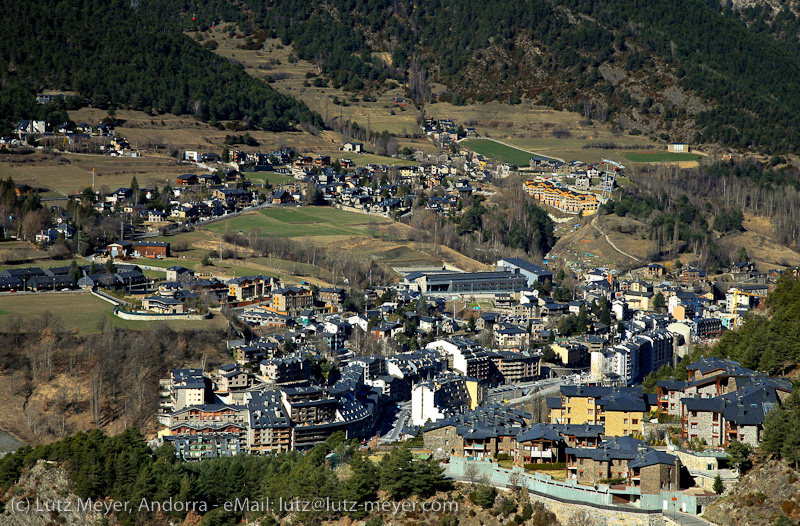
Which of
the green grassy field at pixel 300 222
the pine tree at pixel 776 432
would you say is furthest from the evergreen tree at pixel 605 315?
the pine tree at pixel 776 432

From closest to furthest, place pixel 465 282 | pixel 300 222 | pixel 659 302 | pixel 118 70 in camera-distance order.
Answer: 1. pixel 659 302
2. pixel 465 282
3. pixel 300 222
4. pixel 118 70

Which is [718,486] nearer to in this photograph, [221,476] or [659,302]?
[221,476]

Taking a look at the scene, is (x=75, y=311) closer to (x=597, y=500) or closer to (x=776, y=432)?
(x=597, y=500)

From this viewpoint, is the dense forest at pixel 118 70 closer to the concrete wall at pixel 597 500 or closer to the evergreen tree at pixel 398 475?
the evergreen tree at pixel 398 475

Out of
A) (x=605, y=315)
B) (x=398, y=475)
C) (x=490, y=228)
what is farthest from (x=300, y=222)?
(x=398, y=475)

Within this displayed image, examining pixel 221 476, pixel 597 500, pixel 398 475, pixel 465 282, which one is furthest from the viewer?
pixel 465 282

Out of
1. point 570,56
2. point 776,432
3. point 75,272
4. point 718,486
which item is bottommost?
point 75,272

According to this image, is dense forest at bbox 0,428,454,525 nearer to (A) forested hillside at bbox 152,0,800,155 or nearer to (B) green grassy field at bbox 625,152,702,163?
(B) green grassy field at bbox 625,152,702,163

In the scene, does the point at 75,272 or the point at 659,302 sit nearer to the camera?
the point at 75,272

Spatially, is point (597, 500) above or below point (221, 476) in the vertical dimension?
above
